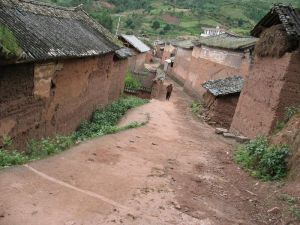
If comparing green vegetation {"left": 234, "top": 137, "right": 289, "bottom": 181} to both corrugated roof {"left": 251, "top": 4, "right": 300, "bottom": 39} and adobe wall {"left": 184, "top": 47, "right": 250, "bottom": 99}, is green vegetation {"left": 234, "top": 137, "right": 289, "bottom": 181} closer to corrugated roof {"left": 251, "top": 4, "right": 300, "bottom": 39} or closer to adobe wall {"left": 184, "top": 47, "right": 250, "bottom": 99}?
corrugated roof {"left": 251, "top": 4, "right": 300, "bottom": 39}

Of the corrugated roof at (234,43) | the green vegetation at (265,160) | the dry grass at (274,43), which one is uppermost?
the dry grass at (274,43)

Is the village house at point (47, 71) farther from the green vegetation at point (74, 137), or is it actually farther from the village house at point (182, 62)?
the village house at point (182, 62)

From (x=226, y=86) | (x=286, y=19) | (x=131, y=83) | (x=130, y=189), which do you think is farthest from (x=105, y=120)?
(x=131, y=83)

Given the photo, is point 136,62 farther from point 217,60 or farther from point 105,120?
point 105,120

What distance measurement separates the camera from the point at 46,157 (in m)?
9.60

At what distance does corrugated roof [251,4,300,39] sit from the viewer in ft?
47.7

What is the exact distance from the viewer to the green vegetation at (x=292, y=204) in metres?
7.96

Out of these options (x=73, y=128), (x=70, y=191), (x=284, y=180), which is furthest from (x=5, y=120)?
(x=284, y=180)

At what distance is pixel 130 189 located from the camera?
8.48 metres

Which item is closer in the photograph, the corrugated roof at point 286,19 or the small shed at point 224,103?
the corrugated roof at point 286,19

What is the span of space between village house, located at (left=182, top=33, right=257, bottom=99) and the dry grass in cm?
740

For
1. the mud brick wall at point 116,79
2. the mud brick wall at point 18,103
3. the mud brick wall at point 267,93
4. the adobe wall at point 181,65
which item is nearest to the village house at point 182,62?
the adobe wall at point 181,65

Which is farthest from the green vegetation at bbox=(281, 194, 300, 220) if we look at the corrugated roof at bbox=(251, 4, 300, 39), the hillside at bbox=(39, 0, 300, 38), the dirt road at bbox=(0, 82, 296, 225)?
the hillside at bbox=(39, 0, 300, 38)

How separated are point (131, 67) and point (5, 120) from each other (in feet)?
105
